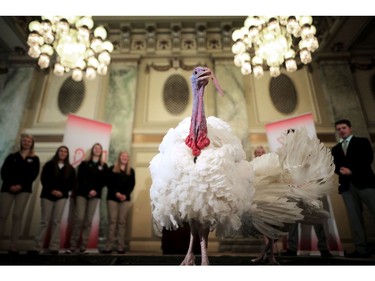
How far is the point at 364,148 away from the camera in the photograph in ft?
9.97

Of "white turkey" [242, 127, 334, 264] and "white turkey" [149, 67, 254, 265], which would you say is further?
"white turkey" [242, 127, 334, 264]

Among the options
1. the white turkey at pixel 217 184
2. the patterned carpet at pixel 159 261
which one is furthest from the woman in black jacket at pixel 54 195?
the white turkey at pixel 217 184

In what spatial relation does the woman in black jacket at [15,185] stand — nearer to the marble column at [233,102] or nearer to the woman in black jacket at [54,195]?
the woman in black jacket at [54,195]

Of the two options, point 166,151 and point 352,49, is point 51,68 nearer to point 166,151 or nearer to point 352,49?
point 166,151

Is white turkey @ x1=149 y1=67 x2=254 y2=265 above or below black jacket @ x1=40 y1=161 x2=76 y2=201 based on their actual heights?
below

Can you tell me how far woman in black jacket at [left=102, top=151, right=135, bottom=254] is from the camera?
3.96 meters

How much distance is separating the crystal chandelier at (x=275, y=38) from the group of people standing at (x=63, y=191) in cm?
252

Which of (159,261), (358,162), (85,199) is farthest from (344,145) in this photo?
(85,199)

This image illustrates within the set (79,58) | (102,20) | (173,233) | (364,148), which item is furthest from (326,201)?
(102,20)

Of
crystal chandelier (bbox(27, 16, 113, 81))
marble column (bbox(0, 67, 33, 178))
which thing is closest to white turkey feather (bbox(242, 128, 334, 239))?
crystal chandelier (bbox(27, 16, 113, 81))

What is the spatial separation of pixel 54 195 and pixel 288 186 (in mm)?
3042

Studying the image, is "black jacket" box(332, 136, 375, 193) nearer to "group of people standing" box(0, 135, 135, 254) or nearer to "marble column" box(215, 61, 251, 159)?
"marble column" box(215, 61, 251, 159)

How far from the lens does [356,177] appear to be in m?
2.99

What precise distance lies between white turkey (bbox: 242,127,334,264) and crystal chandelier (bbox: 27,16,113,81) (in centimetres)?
309
